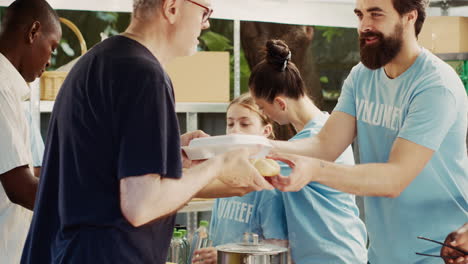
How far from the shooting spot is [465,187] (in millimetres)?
2363

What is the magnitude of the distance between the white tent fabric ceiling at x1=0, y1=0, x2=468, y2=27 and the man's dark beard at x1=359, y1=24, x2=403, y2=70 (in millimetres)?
1394

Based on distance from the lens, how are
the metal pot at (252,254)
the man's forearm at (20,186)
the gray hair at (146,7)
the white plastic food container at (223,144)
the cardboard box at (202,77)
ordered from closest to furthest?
1. the gray hair at (146,7)
2. the white plastic food container at (223,144)
3. the metal pot at (252,254)
4. the man's forearm at (20,186)
5. the cardboard box at (202,77)

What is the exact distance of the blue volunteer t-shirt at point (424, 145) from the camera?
2.26 metres

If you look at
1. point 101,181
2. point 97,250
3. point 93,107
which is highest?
point 93,107

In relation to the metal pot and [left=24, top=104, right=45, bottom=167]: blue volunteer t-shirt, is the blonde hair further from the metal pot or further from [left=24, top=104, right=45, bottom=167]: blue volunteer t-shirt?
the metal pot

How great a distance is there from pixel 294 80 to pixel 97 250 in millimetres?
1829

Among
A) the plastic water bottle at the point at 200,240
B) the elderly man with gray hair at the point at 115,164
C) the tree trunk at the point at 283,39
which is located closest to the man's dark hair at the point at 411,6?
the elderly man with gray hair at the point at 115,164

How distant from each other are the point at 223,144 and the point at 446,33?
263 centimetres

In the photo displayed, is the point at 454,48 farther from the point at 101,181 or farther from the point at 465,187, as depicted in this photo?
the point at 101,181

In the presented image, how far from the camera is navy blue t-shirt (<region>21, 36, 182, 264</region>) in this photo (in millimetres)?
1557

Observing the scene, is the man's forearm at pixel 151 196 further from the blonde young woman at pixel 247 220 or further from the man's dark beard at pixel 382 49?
the blonde young woman at pixel 247 220

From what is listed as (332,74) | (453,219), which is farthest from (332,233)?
(332,74)

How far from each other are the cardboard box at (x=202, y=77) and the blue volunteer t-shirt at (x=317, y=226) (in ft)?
5.20

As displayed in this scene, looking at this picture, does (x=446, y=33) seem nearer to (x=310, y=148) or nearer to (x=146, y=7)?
(x=310, y=148)
